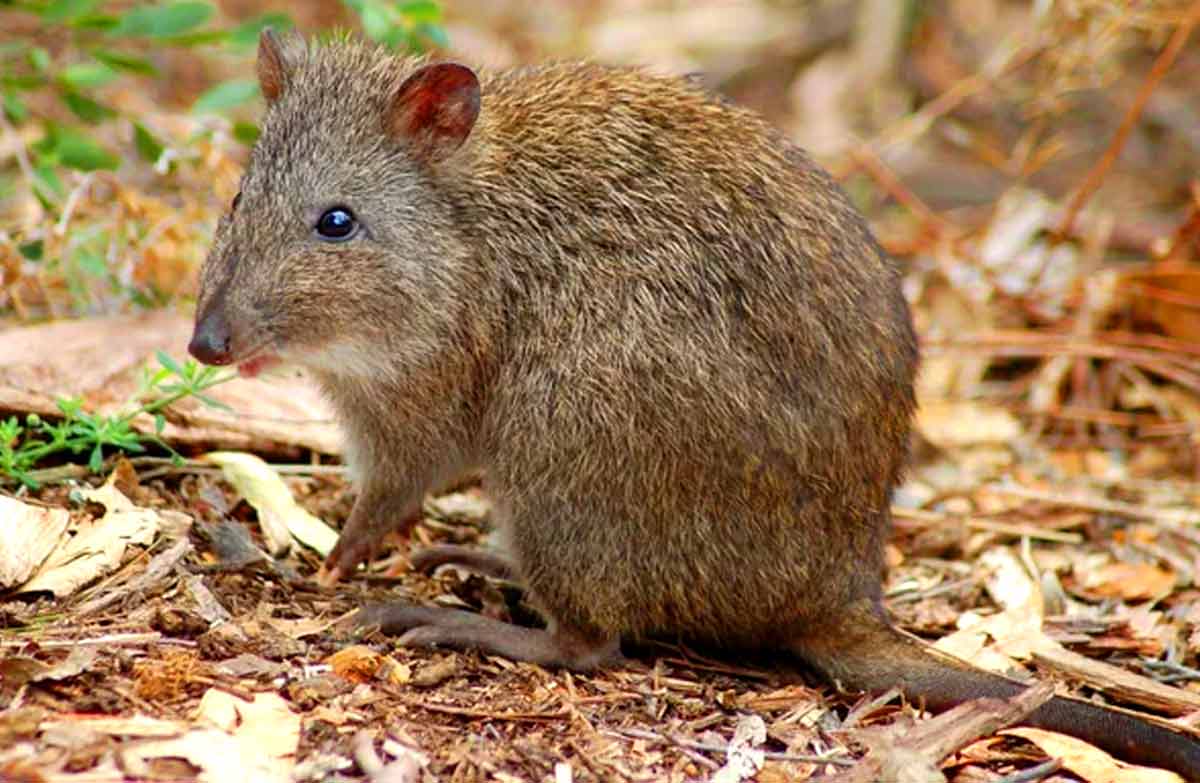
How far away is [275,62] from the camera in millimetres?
5203

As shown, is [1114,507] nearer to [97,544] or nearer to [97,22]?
[97,544]

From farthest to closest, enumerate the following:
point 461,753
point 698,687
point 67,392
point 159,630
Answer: point 67,392 < point 698,687 < point 159,630 < point 461,753

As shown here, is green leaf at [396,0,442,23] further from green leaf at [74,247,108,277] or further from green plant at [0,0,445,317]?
green leaf at [74,247,108,277]

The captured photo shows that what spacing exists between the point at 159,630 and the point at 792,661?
80.9 inches

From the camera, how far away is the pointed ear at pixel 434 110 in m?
4.84

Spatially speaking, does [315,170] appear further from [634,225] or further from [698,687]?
[698,687]

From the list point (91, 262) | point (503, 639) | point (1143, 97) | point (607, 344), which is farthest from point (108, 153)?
point (1143, 97)

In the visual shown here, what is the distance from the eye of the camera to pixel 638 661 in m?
4.99

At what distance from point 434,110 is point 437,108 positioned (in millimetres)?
14

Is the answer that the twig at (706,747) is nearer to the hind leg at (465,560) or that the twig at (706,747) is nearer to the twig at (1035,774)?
the twig at (1035,774)

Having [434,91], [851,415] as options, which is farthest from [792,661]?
[434,91]

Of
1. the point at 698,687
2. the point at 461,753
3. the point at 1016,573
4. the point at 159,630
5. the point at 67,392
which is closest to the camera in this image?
the point at 461,753

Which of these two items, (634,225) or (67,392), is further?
(67,392)

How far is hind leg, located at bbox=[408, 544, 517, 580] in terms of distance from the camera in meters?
5.57
